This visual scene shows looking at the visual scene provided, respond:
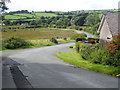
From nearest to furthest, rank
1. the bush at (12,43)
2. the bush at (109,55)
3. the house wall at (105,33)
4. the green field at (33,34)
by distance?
1. the bush at (109,55)
2. the house wall at (105,33)
3. the bush at (12,43)
4. the green field at (33,34)

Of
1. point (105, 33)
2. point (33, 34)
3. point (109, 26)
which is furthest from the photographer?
point (33, 34)

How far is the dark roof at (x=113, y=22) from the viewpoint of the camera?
105 ft

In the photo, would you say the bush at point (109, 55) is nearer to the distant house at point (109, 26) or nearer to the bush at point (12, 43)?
the distant house at point (109, 26)

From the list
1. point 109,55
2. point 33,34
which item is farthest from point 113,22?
point 33,34

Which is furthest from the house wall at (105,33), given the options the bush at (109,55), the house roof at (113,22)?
the bush at (109,55)

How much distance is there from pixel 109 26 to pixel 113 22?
926mm

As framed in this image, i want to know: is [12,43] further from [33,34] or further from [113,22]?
[33,34]

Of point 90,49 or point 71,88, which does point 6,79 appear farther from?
point 90,49

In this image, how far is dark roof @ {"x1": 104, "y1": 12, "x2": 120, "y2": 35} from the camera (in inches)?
1265

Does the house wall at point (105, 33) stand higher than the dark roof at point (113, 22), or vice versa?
the dark roof at point (113, 22)

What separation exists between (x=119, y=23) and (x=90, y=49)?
299 inches

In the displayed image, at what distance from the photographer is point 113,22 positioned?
3338cm

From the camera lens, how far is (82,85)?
14.5m

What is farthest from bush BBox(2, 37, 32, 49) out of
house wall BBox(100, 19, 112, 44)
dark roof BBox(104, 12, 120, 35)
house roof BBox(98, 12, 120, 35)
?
dark roof BBox(104, 12, 120, 35)
